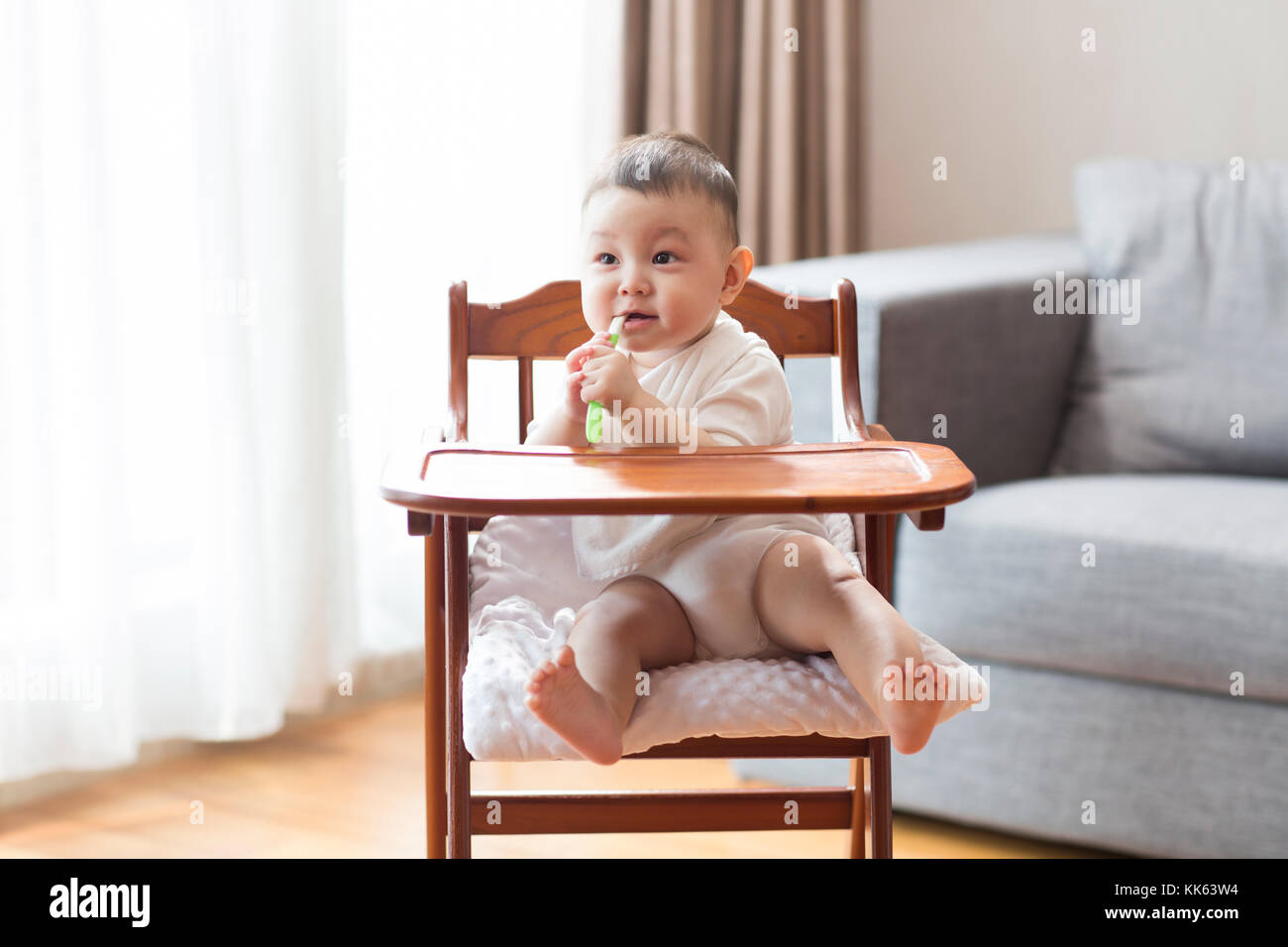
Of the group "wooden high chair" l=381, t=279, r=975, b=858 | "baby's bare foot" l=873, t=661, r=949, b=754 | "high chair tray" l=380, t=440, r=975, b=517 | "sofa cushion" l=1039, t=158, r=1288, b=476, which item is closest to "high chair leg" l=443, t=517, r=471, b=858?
"wooden high chair" l=381, t=279, r=975, b=858

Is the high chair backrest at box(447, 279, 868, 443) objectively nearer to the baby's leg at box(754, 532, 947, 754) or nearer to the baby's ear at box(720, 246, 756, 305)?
the baby's ear at box(720, 246, 756, 305)

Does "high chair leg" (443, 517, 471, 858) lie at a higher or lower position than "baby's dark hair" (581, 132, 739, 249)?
lower

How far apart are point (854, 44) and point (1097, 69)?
A: 445 mm

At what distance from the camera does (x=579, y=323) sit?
130 centimetres

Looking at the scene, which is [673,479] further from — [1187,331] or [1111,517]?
[1187,331]

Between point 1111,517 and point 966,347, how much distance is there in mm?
311

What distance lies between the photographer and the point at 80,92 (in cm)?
163

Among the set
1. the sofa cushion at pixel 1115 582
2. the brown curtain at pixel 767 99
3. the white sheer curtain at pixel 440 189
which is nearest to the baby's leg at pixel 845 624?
the sofa cushion at pixel 1115 582

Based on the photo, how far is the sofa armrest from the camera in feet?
5.48

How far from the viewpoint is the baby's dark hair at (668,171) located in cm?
102

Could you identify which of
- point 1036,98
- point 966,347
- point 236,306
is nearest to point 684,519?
point 966,347

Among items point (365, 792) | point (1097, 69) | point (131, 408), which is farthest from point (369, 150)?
point (1097, 69)

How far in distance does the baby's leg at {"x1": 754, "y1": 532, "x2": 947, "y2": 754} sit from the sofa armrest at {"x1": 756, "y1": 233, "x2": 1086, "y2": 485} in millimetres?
662
